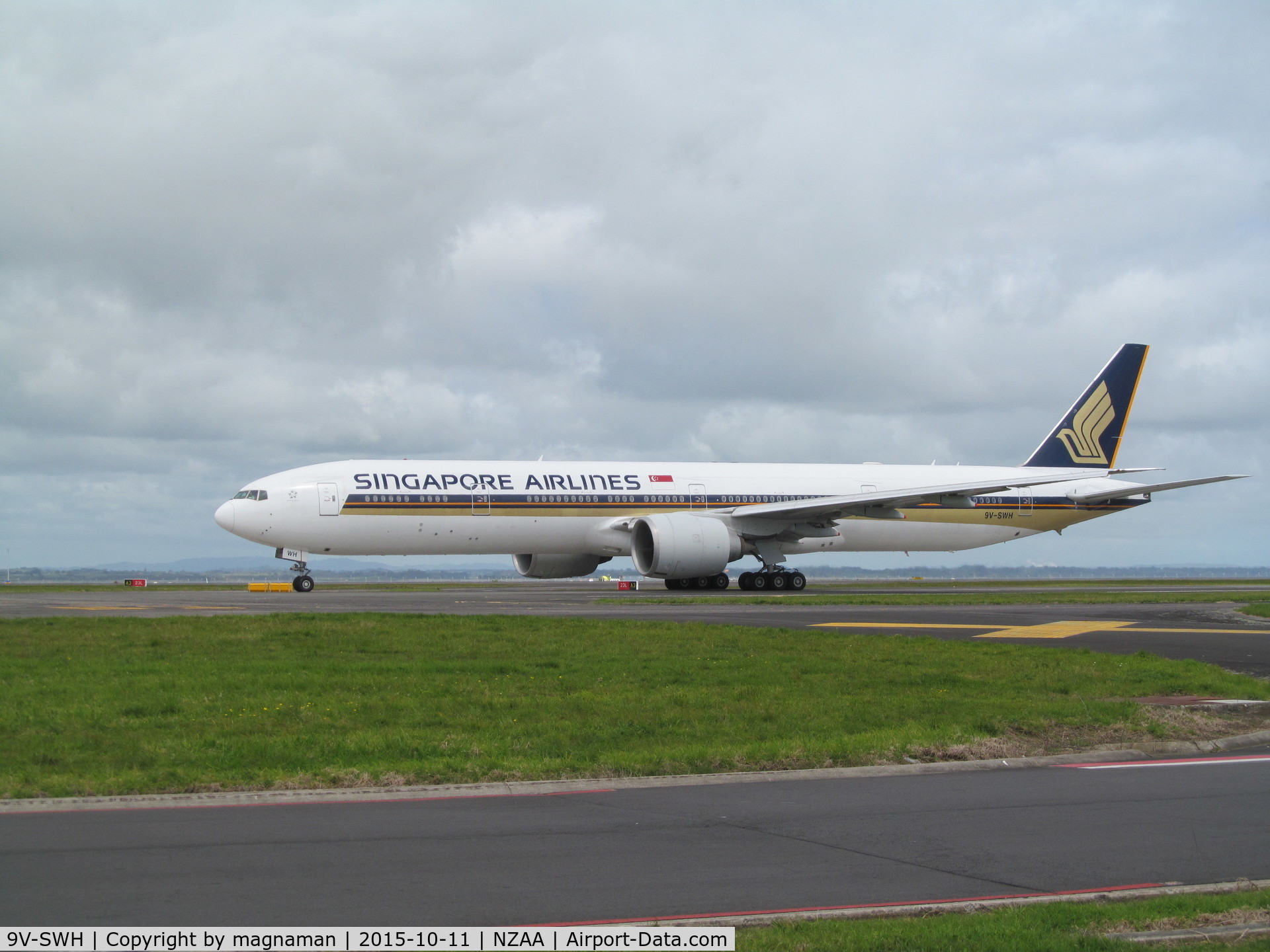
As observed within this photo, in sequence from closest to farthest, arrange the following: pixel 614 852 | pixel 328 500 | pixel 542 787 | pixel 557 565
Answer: pixel 614 852 < pixel 542 787 < pixel 328 500 < pixel 557 565

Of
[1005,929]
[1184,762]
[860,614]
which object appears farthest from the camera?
[860,614]

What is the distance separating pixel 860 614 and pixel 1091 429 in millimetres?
27559

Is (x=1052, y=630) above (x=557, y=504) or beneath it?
beneath

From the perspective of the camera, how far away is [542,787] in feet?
29.3

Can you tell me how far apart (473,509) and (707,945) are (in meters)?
31.8

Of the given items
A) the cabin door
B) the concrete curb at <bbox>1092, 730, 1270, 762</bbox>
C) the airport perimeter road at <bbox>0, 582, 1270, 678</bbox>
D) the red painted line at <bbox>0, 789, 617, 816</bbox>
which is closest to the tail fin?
the airport perimeter road at <bbox>0, 582, 1270, 678</bbox>

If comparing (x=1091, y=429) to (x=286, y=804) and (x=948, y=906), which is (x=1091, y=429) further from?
(x=948, y=906)

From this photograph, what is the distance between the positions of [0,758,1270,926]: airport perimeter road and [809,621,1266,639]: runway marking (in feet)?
41.8

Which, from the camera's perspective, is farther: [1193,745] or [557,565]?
[557,565]

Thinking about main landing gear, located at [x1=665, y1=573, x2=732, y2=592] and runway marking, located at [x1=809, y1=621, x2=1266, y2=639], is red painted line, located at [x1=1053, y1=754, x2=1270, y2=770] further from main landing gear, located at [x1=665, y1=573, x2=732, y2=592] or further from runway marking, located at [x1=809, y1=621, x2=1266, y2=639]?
main landing gear, located at [x1=665, y1=573, x2=732, y2=592]

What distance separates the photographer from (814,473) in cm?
4316

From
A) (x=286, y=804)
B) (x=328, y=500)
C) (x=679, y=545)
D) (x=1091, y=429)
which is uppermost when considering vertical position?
(x=1091, y=429)

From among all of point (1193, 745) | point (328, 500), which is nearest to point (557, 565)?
point (328, 500)

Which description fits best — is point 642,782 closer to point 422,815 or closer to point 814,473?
point 422,815
